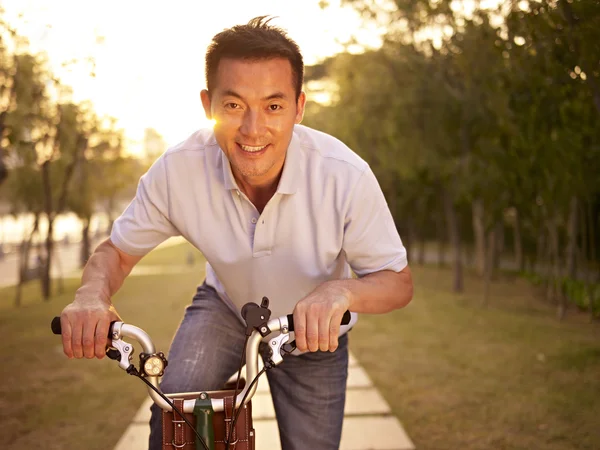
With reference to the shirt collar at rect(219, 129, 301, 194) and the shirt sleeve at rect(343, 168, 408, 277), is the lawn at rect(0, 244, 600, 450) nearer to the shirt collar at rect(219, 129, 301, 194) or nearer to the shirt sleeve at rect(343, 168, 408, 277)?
the shirt sleeve at rect(343, 168, 408, 277)

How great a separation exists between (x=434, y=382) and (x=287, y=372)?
12.9ft

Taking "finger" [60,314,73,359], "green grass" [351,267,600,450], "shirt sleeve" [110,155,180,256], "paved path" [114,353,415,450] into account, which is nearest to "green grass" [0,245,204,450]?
"paved path" [114,353,415,450]

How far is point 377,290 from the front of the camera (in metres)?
2.46

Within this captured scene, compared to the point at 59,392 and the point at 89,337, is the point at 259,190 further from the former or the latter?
the point at 59,392

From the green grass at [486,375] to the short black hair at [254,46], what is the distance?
3.17 meters

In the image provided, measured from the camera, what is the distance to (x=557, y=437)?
194 inches

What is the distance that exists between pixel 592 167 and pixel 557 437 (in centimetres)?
435

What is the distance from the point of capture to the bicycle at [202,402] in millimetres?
2080

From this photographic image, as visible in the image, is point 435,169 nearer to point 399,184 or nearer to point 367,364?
point 367,364

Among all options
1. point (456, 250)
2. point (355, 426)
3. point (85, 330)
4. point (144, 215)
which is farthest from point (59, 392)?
point (456, 250)

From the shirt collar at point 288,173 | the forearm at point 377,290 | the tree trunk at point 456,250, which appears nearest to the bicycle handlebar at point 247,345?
the forearm at point 377,290

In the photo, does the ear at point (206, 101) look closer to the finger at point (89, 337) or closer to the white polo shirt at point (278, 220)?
the white polo shirt at point (278, 220)

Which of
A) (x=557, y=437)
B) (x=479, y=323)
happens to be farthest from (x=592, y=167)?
(x=557, y=437)

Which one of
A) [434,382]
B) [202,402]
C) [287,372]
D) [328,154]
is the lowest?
[434,382]
